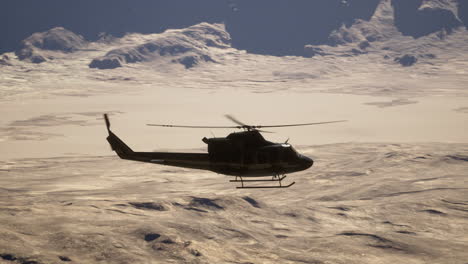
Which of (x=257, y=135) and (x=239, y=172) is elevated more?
(x=257, y=135)

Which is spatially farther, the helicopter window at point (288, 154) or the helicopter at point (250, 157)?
the helicopter window at point (288, 154)

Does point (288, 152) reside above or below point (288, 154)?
above

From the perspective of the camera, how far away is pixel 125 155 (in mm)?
81062

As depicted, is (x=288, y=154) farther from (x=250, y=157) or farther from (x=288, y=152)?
(x=250, y=157)

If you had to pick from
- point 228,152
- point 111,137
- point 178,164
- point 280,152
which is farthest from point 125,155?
point 280,152

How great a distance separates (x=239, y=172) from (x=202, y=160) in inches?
201

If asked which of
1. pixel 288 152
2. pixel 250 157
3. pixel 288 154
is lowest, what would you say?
pixel 250 157

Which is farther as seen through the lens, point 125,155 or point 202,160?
point 125,155

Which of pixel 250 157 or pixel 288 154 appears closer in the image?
pixel 250 157

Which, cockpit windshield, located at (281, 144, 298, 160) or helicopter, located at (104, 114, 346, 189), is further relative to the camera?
cockpit windshield, located at (281, 144, 298, 160)

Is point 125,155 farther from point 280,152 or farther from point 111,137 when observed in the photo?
point 280,152

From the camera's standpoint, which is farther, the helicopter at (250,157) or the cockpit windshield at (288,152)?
the cockpit windshield at (288,152)

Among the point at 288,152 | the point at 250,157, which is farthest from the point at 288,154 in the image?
the point at 250,157

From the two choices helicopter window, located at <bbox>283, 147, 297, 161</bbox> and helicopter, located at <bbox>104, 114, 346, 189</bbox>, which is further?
helicopter window, located at <bbox>283, 147, 297, 161</bbox>
